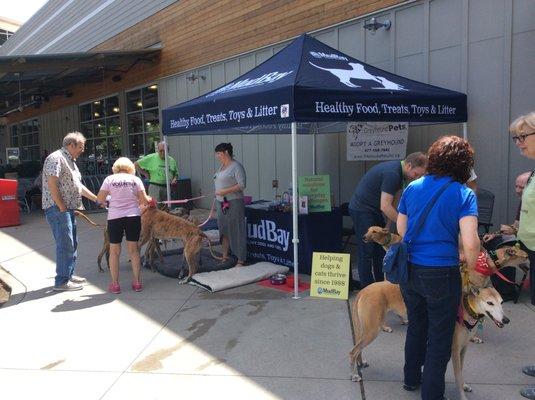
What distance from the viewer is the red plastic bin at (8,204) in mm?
10914

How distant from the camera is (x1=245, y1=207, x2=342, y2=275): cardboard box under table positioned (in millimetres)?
5793

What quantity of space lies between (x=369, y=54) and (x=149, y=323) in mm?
5493

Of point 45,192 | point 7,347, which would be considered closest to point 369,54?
point 45,192

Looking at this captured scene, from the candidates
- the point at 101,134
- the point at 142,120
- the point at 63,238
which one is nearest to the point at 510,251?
the point at 63,238

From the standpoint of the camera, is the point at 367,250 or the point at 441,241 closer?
the point at 441,241

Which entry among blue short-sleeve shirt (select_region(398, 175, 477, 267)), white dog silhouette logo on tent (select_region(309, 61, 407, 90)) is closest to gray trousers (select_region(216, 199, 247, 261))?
white dog silhouette logo on tent (select_region(309, 61, 407, 90))

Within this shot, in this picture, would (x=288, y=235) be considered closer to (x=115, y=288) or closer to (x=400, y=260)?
(x=115, y=288)

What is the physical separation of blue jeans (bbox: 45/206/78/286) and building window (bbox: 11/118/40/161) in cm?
2127

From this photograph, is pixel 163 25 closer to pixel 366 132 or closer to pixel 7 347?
pixel 366 132

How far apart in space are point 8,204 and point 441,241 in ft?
35.6

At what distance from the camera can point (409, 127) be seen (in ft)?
24.0

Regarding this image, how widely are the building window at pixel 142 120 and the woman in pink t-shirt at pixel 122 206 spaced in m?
8.66

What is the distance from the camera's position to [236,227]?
6.25 m

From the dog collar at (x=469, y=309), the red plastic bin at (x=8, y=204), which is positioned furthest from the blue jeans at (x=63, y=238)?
the red plastic bin at (x=8, y=204)
